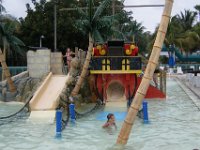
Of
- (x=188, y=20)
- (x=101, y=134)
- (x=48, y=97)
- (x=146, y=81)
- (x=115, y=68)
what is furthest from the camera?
(x=188, y=20)

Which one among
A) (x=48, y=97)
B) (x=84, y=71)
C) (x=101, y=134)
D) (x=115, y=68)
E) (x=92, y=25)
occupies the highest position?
(x=92, y=25)

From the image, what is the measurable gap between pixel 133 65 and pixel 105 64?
1.29 meters

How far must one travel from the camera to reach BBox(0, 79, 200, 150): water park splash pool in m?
11.4

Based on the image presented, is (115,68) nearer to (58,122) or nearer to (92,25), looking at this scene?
(92,25)

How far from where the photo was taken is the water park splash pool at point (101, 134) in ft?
37.6

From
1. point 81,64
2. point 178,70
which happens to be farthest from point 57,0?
point 81,64

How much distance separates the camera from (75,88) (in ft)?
64.1

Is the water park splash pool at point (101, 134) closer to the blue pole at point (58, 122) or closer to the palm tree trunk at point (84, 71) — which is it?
the blue pole at point (58, 122)

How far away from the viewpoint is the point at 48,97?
60.0 ft

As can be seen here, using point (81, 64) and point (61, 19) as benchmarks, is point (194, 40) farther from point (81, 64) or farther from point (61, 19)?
point (81, 64)

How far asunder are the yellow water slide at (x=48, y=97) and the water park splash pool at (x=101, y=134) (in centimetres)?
85

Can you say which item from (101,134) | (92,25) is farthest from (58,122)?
(92,25)

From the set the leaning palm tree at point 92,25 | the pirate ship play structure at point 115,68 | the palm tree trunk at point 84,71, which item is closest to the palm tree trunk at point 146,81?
the leaning palm tree at point 92,25

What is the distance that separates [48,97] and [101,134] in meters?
5.75
